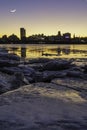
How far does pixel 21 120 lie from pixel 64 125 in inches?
18.8

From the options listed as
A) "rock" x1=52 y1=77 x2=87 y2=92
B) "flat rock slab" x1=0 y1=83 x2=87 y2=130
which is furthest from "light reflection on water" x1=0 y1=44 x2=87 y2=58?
"flat rock slab" x1=0 y1=83 x2=87 y2=130

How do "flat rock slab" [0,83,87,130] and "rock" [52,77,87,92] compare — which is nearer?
"flat rock slab" [0,83,87,130]

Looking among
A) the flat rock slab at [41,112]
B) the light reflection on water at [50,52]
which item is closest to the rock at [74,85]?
the flat rock slab at [41,112]

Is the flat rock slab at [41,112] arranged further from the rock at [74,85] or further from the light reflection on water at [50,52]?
the light reflection on water at [50,52]

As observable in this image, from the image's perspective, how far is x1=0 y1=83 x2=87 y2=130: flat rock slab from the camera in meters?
3.16

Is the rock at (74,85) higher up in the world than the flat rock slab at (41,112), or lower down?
lower down

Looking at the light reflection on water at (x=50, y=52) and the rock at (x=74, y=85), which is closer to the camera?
the rock at (x=74, y=85)

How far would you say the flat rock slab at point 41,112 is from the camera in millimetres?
3165

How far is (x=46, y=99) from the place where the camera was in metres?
4.33

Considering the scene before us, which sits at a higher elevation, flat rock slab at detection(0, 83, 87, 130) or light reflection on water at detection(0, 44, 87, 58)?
flat rock slab at detection(0, 83, 87, 130)

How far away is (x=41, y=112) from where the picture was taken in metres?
3.61

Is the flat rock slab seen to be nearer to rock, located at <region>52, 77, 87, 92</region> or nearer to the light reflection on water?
rock, located at <region>52, 77, 87, 92</region>

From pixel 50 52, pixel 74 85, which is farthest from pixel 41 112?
pixel 50 52

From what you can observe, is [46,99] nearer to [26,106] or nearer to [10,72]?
[26,106]
